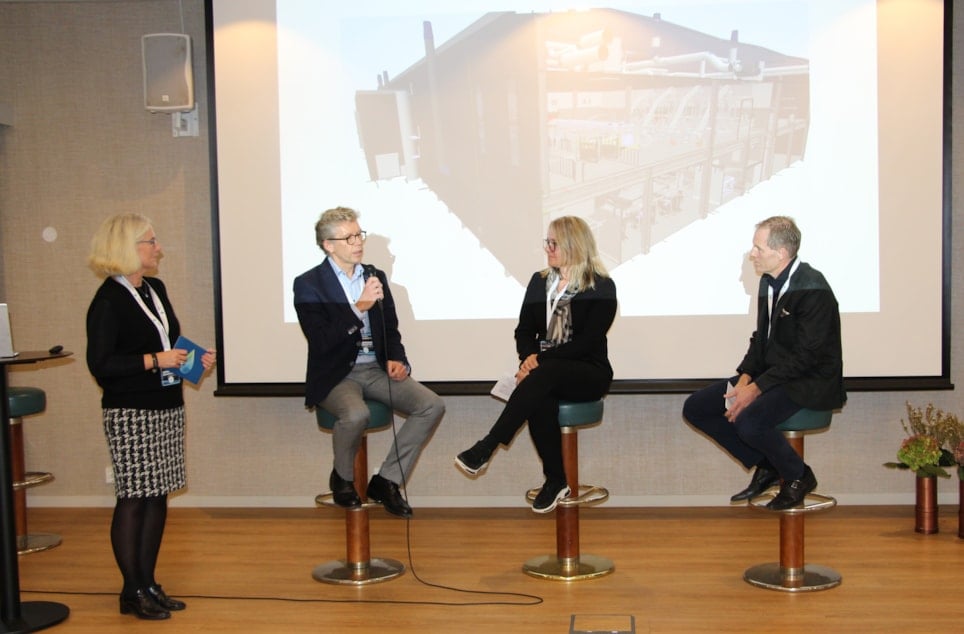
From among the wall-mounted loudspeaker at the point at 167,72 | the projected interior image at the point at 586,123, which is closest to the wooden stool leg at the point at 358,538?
the projected interior image at the point at 586,123

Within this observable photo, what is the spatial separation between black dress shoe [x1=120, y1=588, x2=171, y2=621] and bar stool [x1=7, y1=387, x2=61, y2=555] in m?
1.15

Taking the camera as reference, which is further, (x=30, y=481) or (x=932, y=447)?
(x=30, y=481)

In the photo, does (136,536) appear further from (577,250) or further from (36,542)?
(577,250)

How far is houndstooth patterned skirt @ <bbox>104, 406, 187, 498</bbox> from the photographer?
338 cm

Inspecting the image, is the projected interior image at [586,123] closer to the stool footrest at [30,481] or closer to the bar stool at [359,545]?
the bar stool at [359,545]

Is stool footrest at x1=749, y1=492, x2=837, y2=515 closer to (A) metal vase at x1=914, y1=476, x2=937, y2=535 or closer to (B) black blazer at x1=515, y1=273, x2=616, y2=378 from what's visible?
(B) black blazer at x1=515, y1=273, x2=616, y2=378

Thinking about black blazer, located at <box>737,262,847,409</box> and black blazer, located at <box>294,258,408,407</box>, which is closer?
black blazer, located at <box>737,262,847,409</box>

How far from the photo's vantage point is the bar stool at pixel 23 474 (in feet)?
14.6

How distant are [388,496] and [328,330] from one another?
706 millimetres

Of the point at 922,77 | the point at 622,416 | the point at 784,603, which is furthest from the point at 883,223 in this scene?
the point at 784,603

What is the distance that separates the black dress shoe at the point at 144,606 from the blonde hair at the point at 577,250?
6.67ft

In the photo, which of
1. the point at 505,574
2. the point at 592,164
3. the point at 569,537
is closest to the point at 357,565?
the point at 505,574

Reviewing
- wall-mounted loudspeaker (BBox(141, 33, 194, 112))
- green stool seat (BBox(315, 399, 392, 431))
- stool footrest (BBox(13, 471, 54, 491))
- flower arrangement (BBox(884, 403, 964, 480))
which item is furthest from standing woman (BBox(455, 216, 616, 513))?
stool footrest (BBox(13, 471, 54, 491))

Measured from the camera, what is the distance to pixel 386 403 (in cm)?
388
